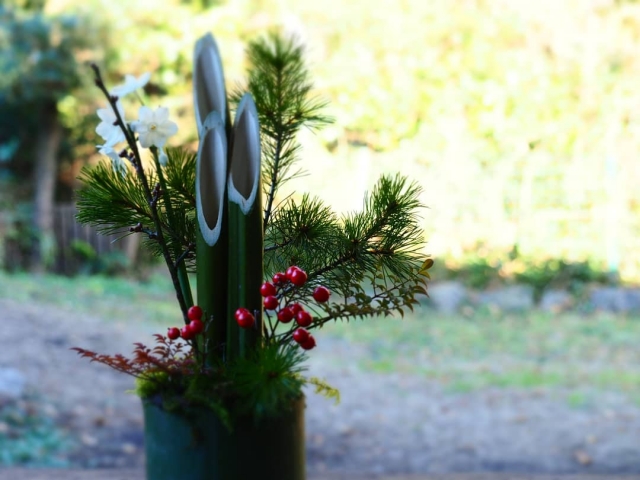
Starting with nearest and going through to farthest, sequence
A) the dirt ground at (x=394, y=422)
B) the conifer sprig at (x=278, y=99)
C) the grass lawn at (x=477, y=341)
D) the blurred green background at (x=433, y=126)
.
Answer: the conifer sprig at (x=278, y=99) → the dirt ground at (x=394, y=422) → the grass lawn at (x=477, y=341) → the blurred green background at (x=433, y=126)

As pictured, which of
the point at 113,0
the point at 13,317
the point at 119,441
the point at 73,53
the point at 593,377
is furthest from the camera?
the point at 113,0

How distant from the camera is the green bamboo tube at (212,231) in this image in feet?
1.69

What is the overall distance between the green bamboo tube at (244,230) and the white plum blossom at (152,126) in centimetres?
6

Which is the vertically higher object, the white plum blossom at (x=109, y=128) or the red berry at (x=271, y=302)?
the white plum blossom at (x=109, y=128)

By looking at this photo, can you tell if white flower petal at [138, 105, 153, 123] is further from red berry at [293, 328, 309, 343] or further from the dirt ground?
the dirt ground

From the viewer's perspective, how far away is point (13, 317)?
3.18 metres

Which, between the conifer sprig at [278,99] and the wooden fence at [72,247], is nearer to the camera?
the conifer sprig at [278,99]

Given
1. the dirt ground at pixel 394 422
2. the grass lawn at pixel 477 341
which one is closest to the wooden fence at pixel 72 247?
the grass lawn at pixel 477 341

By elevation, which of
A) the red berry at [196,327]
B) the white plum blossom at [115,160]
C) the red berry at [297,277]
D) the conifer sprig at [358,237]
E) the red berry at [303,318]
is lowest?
the red berry at [196,327]

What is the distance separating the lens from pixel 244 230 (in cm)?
51

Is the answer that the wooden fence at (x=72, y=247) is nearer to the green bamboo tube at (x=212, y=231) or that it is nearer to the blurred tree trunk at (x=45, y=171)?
the blurred tree trunk at (x=45, y=171)

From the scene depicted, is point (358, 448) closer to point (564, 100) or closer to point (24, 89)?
point (564, 100)

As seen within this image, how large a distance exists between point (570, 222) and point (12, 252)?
3.83 metres

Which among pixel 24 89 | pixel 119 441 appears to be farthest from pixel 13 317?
pixel 24 89
